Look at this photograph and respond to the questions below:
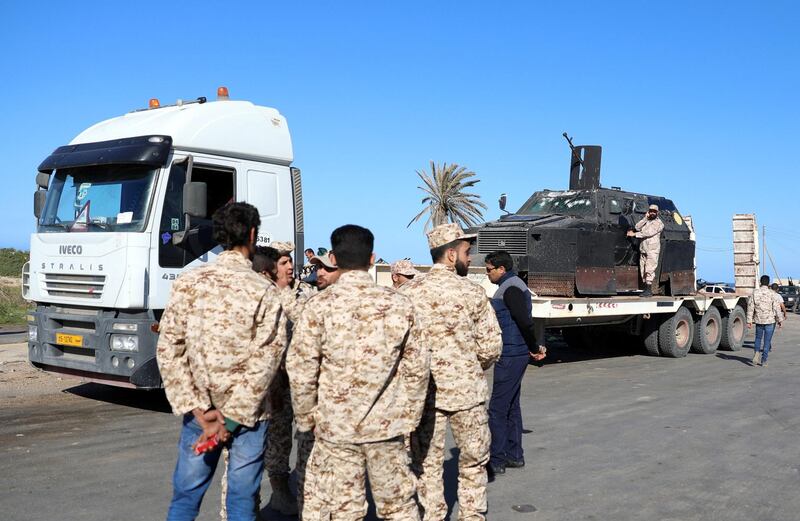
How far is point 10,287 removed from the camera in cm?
3003

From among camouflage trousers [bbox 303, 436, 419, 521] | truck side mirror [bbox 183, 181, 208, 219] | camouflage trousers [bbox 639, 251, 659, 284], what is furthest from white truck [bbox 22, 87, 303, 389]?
camouflage trousers [bbox 639, 251, 659, 284]

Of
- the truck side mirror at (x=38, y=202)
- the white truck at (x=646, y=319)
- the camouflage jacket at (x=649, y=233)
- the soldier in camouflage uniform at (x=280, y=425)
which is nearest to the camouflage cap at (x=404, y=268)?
the soldier in camouflage uniform at (x=280, y=425)

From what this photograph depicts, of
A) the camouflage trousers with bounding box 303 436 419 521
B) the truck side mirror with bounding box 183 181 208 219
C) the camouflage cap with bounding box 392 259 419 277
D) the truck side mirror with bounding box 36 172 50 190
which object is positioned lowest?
the camouflage trousers with bounding box 303 436 419 521

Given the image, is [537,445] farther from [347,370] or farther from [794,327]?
[794,327]

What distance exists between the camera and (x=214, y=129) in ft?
28.2

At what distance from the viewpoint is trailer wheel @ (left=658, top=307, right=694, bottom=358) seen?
51.5 feet

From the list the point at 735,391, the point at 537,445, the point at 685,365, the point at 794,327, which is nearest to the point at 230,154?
the point at 537,445

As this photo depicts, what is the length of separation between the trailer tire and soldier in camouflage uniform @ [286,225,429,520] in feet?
43.2

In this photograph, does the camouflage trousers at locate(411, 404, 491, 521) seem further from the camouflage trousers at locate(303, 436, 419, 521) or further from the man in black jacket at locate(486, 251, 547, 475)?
the man in black jacket at locate(486, 251, 547, 475)

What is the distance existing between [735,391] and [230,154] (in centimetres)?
791

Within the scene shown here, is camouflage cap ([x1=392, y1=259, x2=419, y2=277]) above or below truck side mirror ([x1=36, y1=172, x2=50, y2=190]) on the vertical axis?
below

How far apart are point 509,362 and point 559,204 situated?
9435 millimetres

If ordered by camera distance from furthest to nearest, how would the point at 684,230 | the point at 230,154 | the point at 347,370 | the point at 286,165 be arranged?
the point at 684,230 < the point at 286,165 < the point at 230,154 < the point at 347,370

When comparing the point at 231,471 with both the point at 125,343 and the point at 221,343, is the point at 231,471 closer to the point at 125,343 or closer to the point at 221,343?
the point at 221,343
